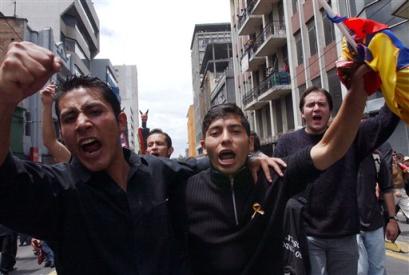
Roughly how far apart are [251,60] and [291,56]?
6165mm

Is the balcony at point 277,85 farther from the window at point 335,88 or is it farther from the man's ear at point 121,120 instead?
the man's ear at point 121,120

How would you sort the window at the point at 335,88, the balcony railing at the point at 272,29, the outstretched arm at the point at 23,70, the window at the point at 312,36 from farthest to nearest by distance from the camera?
the balcony railing at the point at 272,29
the window at the point at 312,36
the window at the point at 335,88
the outstretched arm at the point at 23,70

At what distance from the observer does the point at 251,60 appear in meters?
28.5

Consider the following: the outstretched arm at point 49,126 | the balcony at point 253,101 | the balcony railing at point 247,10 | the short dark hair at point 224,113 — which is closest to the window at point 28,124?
the balcony at point 253,101

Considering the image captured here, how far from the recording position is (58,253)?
1.70m

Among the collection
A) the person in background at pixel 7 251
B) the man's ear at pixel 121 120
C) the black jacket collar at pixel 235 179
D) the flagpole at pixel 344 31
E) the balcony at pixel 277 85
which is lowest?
the person in background at pixel 7 251

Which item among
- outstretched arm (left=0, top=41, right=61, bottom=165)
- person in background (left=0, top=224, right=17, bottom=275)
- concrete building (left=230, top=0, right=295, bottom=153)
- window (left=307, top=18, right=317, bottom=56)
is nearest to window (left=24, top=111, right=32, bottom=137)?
concrete building (left=230, top=0, right=295, bottom=153)

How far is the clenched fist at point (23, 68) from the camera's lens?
1233 mm

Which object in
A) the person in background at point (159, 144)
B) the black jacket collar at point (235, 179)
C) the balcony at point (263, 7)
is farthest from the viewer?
the balcony at point (263, 7)

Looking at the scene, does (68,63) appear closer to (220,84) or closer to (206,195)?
(220,84)

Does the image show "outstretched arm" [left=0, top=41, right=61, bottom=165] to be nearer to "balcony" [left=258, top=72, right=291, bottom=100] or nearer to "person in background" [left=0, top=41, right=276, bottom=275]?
"person in background" [left=0, top=41, right=276, bottom=275]

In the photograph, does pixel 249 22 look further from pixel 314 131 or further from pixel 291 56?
pixel 314 131

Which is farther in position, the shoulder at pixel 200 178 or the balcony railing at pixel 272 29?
the balcony railing at pixel 272 29

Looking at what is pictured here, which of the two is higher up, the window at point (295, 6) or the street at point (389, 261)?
the window at point (295, 6)
